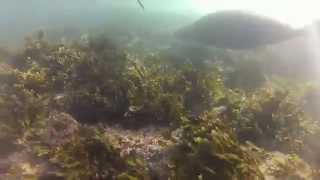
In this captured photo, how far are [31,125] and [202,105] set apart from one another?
8.74 feet

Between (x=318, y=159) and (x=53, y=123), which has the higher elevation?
(x=53, y=123)

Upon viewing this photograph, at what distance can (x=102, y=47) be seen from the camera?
8727 millimetres

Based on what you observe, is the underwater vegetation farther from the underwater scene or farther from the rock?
the rock

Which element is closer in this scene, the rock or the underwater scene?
the underwater scene

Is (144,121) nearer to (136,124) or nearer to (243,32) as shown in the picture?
(136,124)

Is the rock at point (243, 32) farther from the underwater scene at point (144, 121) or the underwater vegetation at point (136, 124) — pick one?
the underwater vegetation at point (136, 124)

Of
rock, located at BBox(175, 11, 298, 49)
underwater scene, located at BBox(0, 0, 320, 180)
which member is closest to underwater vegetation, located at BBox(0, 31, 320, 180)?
underwater scene, located at BBox(0, 0, 320, 180)

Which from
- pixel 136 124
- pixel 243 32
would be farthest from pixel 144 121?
pixel 243 32

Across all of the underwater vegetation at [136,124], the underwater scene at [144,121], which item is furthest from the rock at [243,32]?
the underwater vegetation at [136,124]

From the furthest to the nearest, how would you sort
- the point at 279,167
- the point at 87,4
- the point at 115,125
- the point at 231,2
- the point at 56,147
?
the point at 87,4, the point at 231,2, the point at 115,125, the point at 279,167, the point at 56,147

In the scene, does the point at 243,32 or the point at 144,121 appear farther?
the point at 243,32

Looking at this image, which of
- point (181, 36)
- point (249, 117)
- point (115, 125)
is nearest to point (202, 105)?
point (249, 117)

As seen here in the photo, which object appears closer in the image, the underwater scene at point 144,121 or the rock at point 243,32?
the underwater scene at point 144,121

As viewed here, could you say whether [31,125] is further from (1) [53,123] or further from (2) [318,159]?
(2) [318,159]
